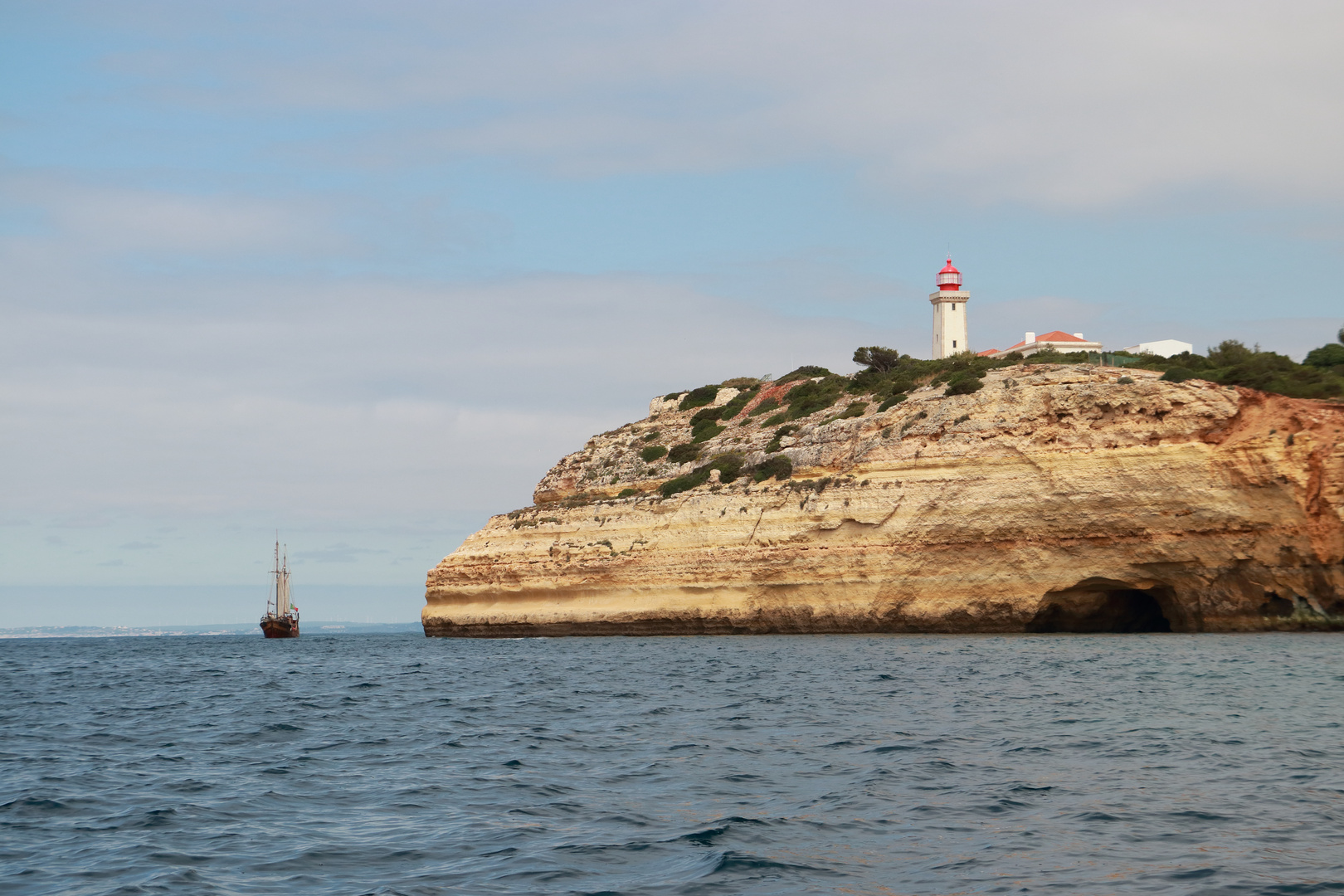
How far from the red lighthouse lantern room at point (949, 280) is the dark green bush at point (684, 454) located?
25.6 metres

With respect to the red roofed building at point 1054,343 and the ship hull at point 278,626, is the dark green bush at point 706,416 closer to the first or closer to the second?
the red roofed building at point 1054,343

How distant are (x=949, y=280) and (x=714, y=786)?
223 feet

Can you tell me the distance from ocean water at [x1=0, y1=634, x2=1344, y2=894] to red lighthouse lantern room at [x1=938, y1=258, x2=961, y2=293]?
176ft

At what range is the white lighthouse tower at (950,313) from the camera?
75.4 m

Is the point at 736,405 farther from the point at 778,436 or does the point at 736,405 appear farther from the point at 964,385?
the point at 964,385

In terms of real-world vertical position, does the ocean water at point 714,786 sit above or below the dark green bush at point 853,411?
below

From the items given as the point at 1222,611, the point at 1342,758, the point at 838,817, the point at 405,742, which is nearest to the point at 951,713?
the point at 1342,758

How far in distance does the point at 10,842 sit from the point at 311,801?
2778mm

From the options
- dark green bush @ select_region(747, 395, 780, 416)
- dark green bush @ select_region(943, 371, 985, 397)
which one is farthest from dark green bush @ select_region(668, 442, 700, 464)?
dark green bush @ select_region(943, 371, 985, 397)

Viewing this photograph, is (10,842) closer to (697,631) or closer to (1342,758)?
(1342,758)

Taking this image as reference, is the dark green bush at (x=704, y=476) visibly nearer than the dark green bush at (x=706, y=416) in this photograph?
Yes

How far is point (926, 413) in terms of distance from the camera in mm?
44062

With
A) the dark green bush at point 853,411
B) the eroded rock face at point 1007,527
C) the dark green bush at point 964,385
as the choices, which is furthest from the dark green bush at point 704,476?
the dark green bush at point 964,385

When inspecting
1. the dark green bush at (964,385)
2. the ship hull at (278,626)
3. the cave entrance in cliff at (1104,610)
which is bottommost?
the ship hull at (278,626)
